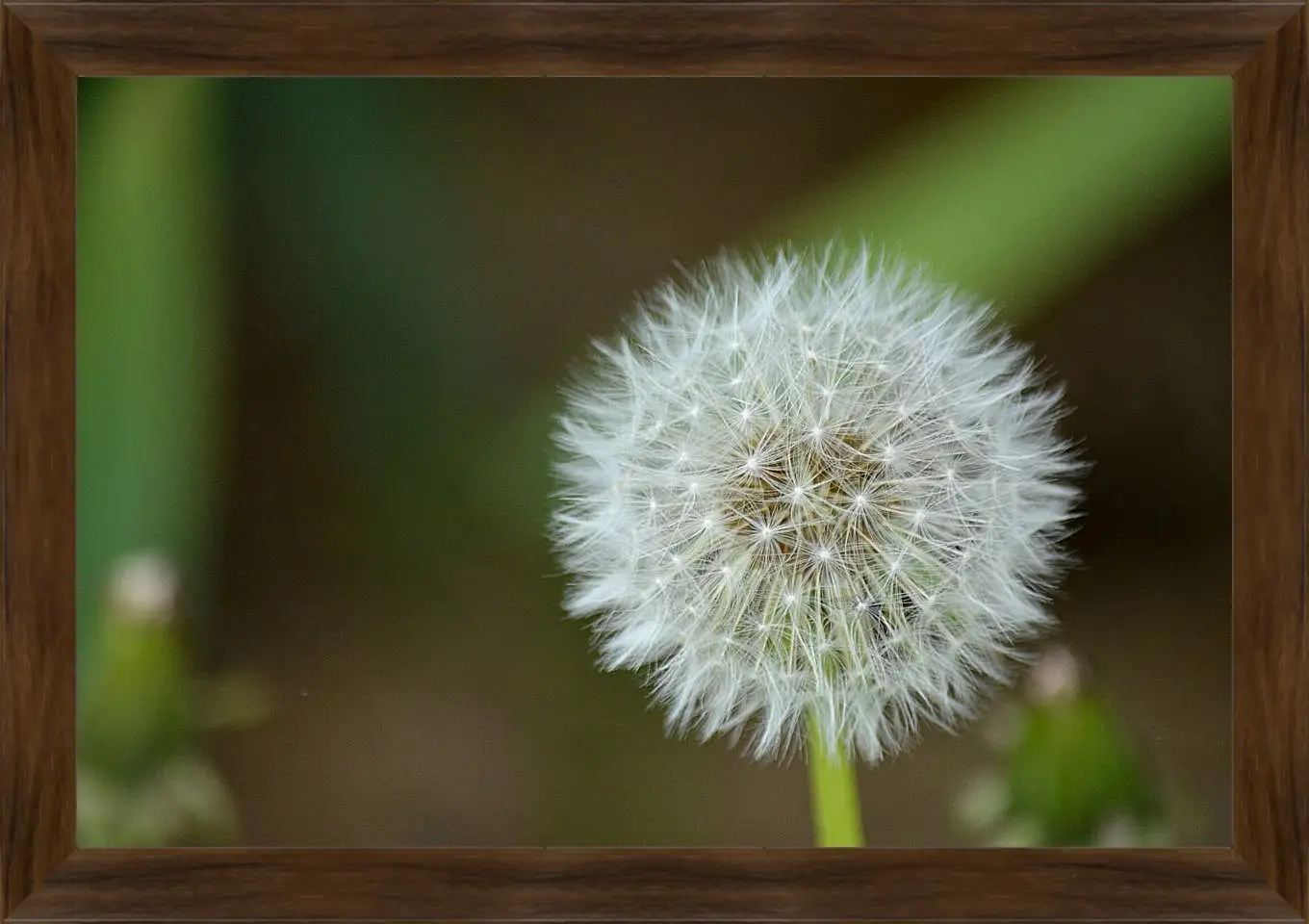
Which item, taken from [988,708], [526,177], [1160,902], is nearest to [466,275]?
[526,177]

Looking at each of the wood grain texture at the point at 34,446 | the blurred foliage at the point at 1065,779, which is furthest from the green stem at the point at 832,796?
the wood grain texture at the point at 34,446

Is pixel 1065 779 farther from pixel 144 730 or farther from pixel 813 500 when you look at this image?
pixel 144 730

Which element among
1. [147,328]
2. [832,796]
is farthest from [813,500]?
[147,328]

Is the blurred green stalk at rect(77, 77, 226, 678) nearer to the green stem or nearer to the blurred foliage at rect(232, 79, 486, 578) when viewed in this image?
the blurred foliage at rect(232, 79, 486, 578)

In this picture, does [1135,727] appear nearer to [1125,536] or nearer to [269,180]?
[1125,536]

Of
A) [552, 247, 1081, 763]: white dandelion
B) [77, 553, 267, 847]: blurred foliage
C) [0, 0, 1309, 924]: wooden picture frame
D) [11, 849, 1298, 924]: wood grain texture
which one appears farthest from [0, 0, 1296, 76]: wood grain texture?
[11, 849, 1298, 924]: wood grain texture
